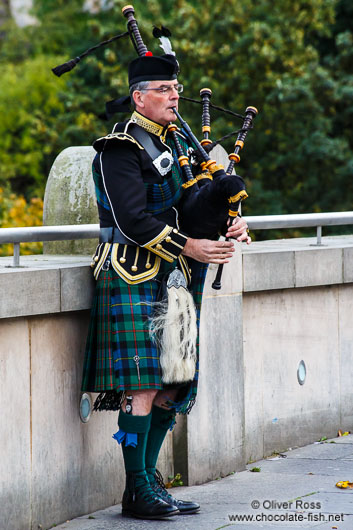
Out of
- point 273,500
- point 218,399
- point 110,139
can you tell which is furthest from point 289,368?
point 110,139

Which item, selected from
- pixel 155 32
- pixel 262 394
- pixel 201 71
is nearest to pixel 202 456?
pixel 262 394

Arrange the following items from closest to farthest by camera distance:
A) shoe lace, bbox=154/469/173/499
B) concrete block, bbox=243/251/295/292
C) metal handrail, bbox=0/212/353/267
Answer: metal handrail, bbox=0/212/353/267 < shoe lace, bbox=154/469/173/499 < concrete block, bbox=243/251/295/292

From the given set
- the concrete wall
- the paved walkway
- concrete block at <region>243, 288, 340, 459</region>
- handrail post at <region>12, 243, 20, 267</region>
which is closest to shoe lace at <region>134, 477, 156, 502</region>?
the paved walkway

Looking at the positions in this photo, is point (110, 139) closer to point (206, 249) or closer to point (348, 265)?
point (206, 249)

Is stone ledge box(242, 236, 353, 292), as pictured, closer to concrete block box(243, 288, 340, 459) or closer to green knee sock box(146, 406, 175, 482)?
concrete block box(243, 288, 340, 459)

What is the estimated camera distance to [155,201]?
15.8 ft

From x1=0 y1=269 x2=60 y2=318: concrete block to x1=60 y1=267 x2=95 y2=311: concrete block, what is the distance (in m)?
0.04

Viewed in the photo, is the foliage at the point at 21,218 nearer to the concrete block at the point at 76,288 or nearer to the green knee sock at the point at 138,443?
the concrete block at the point at 76,288

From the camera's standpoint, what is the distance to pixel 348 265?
22.5ft

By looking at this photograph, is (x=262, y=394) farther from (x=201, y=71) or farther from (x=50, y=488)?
(x=201, y=71)

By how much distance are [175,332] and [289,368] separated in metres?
1.89

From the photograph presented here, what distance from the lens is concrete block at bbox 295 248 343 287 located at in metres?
6.47

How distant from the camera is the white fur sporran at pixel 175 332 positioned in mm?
4777


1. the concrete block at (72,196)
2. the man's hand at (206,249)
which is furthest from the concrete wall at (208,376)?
the man's hand at (206,249)
